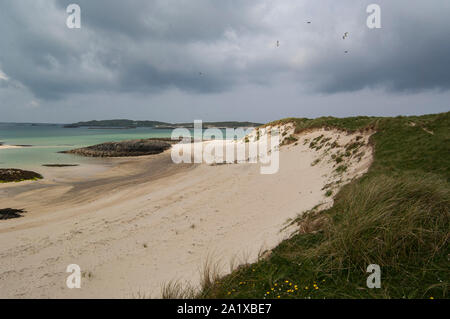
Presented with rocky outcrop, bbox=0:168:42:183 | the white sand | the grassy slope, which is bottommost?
the white sand

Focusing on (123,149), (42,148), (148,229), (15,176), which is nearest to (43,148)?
(42,148)

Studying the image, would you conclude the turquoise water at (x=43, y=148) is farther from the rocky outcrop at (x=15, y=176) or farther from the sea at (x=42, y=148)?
the rocky outcrop at (x=15, y=176)

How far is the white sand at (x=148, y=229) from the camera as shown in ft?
22.4

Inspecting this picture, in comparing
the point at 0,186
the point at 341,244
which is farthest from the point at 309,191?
the point at 0,186

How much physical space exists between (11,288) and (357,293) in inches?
372

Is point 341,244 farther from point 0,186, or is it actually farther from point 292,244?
point 0,186

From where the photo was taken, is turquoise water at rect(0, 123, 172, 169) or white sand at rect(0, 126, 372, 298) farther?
turquoise water at rect(0, 123, 172, 169)

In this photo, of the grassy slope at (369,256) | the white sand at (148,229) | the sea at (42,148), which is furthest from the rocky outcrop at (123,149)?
the grassy slope at (369,256)

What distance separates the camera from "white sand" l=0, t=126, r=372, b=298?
22.4 feet

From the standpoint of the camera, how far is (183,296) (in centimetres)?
425

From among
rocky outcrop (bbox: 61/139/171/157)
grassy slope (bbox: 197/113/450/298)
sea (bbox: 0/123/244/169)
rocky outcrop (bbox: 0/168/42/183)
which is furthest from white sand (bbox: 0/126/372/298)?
rocky outcrop (bbox: 61/139/171/157)

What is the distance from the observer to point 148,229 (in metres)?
10.5

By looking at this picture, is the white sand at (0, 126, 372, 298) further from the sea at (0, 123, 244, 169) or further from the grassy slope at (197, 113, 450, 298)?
the sea at (0, 123, 244, 169)

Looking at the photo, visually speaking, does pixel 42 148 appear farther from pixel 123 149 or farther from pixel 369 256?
pixel 369 256
